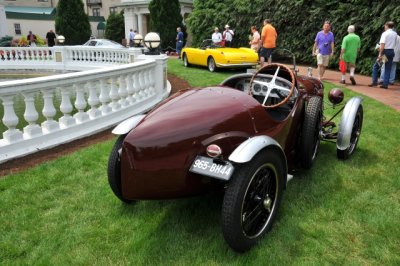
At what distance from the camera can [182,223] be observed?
11.1ft

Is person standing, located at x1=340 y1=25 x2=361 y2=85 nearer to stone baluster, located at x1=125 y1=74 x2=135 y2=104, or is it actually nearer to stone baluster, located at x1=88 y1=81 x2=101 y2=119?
stone baluster, located at x1=125 y1=74 x2=135 y2=104

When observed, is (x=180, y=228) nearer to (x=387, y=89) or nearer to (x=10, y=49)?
(x=387, y=89)

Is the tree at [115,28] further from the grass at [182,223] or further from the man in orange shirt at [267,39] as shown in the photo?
the grass at [182,223]

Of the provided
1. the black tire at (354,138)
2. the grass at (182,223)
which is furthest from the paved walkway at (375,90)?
the grass at (182,223)

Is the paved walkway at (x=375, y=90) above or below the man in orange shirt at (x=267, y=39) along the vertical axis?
below

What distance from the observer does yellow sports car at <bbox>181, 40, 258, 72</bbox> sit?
13.2 meters

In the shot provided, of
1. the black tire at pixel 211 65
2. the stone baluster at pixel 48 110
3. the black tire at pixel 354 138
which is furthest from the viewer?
the black tire at pixel 211 65

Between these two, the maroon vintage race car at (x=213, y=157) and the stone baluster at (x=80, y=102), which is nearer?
the maroon vintage race car at (x=213, y=157)

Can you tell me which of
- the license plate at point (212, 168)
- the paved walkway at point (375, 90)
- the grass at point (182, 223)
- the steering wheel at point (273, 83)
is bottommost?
the paved walkway at point (375, 90)

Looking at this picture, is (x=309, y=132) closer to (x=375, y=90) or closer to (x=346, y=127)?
(x=346, y=127)

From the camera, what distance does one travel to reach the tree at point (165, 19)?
1102 inches

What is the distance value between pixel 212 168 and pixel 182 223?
0.88 m

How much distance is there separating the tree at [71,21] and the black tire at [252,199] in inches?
1217

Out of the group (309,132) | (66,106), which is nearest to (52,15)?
(66,106)
